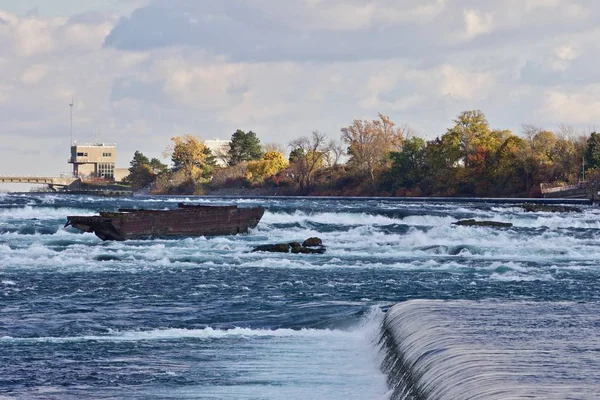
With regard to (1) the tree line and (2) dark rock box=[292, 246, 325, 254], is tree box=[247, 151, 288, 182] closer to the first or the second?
(1) the tree line

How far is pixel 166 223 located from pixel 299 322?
2910 cm

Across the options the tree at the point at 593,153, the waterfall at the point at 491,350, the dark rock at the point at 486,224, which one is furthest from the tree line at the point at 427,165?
the waterfall at the point at 491,350

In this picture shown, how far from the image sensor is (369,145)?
166000mm

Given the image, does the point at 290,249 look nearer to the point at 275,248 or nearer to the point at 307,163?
the point at 275,248

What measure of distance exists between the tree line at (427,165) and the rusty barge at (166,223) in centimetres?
7648

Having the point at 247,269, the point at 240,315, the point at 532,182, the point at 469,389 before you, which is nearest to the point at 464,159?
the point at 532,182

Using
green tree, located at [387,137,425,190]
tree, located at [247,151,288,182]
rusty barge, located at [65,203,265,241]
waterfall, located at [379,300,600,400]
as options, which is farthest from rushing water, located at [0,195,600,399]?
tree, located at [247,151,288,182]

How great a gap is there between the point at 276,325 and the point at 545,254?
884 inches

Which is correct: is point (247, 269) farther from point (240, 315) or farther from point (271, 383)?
point (271, 383)

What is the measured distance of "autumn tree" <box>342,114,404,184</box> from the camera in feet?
529

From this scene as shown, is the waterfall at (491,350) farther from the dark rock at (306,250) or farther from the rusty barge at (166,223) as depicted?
the rusty barge at (166,223)

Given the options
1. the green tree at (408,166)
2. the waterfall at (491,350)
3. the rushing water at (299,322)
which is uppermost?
the green tree at (408,166)

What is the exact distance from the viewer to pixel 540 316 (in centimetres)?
1658

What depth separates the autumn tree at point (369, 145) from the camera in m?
161
